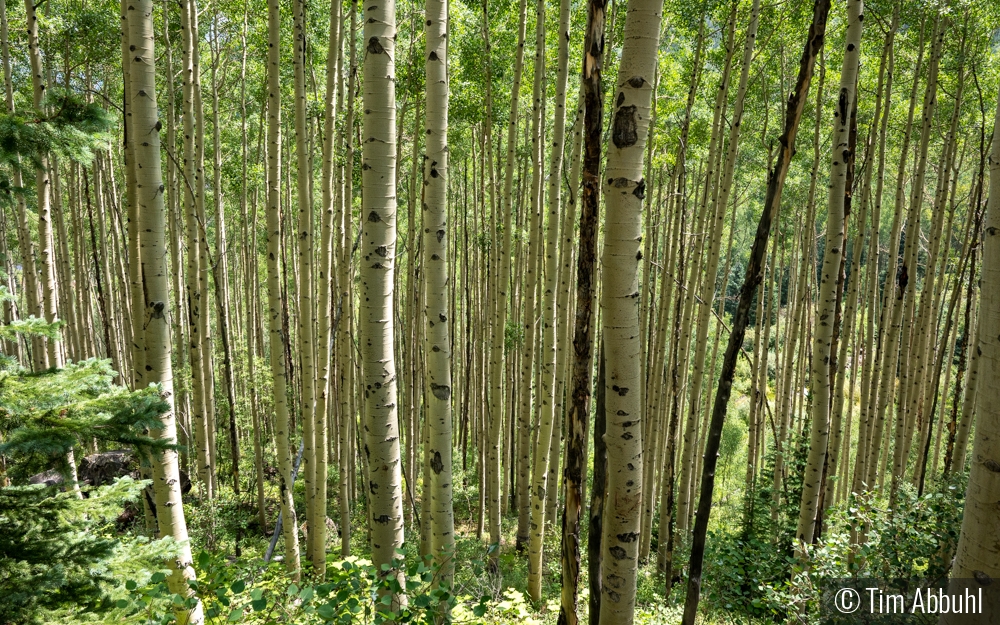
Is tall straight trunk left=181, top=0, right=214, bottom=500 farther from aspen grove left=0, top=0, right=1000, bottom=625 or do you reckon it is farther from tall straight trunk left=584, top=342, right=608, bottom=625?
tall straight trunk left=584, top=342, right=608, bottom=625

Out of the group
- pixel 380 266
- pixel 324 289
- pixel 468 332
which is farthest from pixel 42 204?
pixel 468 332

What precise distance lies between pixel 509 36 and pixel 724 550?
6.86 m

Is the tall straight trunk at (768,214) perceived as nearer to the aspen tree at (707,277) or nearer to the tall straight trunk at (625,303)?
the tall straight trunk at (625,303)

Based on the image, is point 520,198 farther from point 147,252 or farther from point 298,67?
point 147,252

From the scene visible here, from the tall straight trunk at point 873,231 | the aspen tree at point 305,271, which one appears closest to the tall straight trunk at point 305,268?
the aspen tree at point 305,271

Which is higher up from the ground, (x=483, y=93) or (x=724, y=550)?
(x=483, y=93)

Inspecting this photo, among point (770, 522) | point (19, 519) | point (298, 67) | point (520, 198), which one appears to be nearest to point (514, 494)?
point (770, 522)

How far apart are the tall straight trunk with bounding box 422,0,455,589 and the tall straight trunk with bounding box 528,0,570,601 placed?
188 centimetres

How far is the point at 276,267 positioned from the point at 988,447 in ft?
14.8

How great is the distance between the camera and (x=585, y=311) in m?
2.50

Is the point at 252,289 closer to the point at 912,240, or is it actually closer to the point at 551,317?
the point at 551,317

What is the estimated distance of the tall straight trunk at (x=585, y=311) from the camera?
233cm

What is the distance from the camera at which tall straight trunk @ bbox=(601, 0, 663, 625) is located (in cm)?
202

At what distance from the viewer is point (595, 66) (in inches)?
92.5
